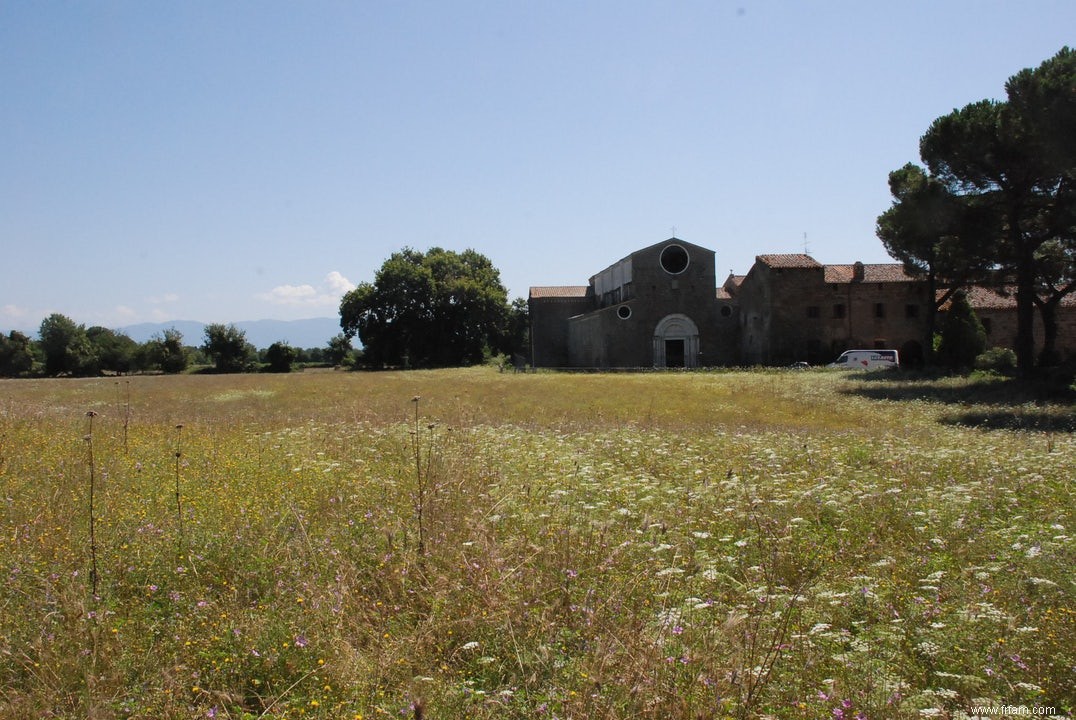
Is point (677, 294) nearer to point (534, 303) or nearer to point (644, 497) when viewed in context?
point (534, 303)

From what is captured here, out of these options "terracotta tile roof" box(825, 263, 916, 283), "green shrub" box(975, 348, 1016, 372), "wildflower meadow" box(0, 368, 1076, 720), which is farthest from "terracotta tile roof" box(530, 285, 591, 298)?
"wildflower meadow" box(0, 368, 1076, 720)

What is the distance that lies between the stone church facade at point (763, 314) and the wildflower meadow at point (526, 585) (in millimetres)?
43718

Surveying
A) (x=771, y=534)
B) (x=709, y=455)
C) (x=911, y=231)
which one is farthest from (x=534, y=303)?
(x=771, y=534)

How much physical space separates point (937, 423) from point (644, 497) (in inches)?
566

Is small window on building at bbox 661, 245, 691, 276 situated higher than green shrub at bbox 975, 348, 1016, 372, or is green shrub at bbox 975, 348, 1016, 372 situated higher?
small window on building at bbox 661, 245, 691, 276

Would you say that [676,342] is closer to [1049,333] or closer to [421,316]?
[1049,333]

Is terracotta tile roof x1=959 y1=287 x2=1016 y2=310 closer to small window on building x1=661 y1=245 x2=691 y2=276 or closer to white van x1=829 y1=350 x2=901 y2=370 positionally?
white van x1=829 y1=350 x2=901 y2=370

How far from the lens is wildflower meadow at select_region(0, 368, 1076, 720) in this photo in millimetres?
3953

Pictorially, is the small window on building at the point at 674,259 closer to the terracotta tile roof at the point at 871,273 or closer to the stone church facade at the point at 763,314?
the stone church facade at the point at 763,314

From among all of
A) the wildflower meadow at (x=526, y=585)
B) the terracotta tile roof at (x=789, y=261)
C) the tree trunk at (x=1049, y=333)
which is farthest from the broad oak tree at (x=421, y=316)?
the wildflower meadow at (x=526, y=585)

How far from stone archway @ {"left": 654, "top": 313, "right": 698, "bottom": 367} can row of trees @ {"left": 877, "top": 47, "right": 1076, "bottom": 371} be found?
72.2 ft

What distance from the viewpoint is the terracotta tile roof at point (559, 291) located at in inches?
2744

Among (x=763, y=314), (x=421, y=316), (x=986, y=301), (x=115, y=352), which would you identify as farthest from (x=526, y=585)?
(x=115, y=352)

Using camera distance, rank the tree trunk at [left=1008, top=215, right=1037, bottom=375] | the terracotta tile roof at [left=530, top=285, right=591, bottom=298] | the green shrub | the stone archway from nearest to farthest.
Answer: the tree trunk at [left=1008, top=215, right=1037, bottom=375] < the green shrub < the stone archway < the terracotta tile roof at [left=530, top=285, right=591, bottom=298]
